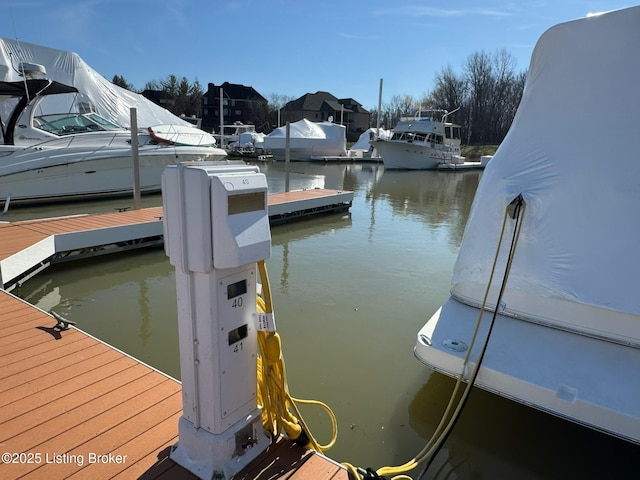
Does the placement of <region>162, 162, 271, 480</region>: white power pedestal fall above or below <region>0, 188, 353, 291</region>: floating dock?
above

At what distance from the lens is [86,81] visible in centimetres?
1734

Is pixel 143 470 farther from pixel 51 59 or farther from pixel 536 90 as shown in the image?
pixel 51 59

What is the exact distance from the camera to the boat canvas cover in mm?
2504

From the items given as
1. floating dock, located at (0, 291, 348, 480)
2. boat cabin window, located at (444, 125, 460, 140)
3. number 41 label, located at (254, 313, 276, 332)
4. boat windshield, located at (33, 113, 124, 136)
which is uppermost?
boat cabin window, located at (444, 125, 460, 140)

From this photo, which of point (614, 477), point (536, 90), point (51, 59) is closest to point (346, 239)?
point (536, 90)

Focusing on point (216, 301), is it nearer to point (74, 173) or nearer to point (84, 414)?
point (84, 414)

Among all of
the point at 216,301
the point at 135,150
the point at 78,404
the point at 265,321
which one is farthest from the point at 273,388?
the point at 135,150

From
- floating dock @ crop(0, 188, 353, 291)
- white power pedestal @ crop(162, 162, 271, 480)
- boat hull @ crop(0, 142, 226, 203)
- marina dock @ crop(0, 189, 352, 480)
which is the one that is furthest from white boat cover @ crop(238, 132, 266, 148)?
white power pedestal @ crop(162, 162, 271, 480)

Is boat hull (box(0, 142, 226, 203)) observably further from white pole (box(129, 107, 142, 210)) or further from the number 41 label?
the number 41 label

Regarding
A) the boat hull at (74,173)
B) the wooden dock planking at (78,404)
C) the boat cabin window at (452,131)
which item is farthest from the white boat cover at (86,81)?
the boat cabin window at (452,131)

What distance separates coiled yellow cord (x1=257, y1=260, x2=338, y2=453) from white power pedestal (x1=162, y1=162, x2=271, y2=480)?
0.18ft

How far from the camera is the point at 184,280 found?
1673 mm

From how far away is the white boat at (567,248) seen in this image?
2430mm

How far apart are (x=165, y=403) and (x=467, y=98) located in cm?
5506
